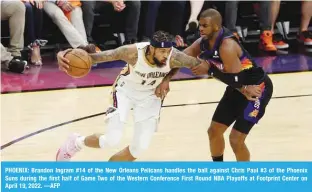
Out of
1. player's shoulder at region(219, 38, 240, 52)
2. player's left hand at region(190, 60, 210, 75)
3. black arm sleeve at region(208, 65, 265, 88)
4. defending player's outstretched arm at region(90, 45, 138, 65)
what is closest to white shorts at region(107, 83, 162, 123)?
defending player's outstretched arm at region(90, 45, 138, 65)

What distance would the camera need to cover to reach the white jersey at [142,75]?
5363 millimetres

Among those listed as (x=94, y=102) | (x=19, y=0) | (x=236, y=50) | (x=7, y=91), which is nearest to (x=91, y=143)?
(x=236, y=50)

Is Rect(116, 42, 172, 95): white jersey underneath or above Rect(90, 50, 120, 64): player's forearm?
underneath

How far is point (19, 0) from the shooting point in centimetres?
990

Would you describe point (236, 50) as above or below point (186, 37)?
above

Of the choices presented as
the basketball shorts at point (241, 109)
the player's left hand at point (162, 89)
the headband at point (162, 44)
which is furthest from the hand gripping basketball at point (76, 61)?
the basketball shorts at point (241, 109)

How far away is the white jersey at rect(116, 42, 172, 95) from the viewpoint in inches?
211

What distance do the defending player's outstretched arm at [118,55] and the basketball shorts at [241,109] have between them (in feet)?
2.84

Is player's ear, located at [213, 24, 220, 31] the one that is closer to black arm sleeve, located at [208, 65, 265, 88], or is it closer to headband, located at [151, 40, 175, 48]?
black arm sleeve, located at [208, 65, 265, 88]

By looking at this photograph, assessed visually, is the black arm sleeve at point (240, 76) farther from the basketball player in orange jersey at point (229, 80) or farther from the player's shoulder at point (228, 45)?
→ the player's shoulder at point (228, 45)

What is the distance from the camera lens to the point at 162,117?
7758 mm

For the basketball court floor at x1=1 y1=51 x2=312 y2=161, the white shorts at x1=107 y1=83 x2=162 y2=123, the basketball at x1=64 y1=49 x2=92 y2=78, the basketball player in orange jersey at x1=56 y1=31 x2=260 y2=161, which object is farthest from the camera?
the basketball court floor at x1=1 y1=51 x2=312 y2=161

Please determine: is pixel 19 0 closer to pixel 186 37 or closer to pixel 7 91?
pixel 7 91

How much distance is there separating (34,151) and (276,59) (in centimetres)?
547
